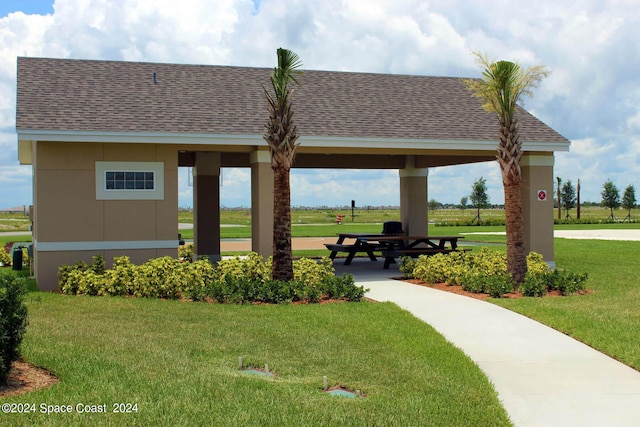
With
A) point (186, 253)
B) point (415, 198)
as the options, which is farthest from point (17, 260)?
point (415, 198)

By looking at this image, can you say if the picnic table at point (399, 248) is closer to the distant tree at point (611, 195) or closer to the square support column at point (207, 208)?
the square support column at point (207, 208)

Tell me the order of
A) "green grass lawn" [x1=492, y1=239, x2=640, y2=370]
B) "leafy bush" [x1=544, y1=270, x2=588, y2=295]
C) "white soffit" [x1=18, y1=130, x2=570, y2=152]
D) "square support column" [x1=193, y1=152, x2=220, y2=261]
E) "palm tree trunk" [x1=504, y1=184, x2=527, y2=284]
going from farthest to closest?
"square support column" [x1=193, y1=152, x2=220, y2=261]
"white soffit" [x1=18, y1=130, x2=570, y2=152]
"palm tree trunk" [x1=504, y1=184, x2=527, y2=284]
"leafy bush" [x1=544, y1=270, x2=588, y2=295]
"green grass lawn" [x1=492, y1=239, x2=640, y2=370]

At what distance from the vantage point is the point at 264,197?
668 inches

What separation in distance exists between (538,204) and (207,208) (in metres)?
9.81

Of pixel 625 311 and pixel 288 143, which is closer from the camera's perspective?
pixel 625 311

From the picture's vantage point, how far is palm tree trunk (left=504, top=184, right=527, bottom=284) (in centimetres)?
1530

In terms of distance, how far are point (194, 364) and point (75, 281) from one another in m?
7.27

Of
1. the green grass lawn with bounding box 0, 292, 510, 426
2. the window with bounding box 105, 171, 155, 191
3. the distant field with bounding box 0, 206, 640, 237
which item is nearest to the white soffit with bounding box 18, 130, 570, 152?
the window with bounding box 105, 171, 155, 191

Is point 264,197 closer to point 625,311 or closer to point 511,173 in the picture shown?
point 511,173

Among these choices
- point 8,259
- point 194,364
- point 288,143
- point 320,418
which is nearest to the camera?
point 320,418

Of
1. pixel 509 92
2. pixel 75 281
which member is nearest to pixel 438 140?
pixel 509 92

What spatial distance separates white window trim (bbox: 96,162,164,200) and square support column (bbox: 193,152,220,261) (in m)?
5.89

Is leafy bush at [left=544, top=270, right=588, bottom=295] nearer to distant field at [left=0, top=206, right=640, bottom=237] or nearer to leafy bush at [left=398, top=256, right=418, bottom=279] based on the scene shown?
leafy bush at [left=398, top=256, right=418, bottom=279]

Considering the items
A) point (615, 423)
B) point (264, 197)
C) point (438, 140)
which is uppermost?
point (438, 140)
